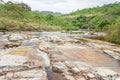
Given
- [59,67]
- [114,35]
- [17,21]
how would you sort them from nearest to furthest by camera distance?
[59,67] → [114,35] → [17,21]

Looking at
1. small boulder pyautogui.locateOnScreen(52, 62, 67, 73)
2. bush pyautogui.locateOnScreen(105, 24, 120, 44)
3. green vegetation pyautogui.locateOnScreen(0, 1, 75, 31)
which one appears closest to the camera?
small boulder pyautogui.locateOnScreen(52, 62, 67, 73)

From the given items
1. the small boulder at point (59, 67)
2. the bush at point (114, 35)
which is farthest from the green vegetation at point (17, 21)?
the small boulder at point (59, 67)

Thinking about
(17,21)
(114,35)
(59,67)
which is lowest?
(59,67)

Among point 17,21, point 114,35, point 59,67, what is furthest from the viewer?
point 17,21

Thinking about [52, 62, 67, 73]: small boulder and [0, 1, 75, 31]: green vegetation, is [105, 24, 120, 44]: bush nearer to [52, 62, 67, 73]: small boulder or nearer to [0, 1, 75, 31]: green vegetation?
[52, 62, 67, 73]: small boulder

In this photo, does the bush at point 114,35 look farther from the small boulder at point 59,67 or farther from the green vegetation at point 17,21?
the green vegetation at point 17,21

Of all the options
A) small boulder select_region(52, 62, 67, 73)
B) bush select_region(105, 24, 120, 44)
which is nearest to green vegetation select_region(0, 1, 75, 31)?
bush select_region(105, 24, 120, 44)

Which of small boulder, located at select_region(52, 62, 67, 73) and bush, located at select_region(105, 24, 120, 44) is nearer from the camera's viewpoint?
small boulder, located at select_region(52, 62, 67, 73)

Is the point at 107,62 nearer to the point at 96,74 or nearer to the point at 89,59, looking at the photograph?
the point at 89,59

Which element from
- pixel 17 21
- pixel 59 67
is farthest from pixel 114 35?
pixel 17 21

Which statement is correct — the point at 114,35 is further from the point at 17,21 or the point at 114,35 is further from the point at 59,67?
the point at 17,21

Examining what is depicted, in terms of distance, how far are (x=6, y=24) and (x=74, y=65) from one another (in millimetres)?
68421

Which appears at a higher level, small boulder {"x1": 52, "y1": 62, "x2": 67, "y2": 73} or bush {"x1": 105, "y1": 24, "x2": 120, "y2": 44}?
bush {"x1": 105, "y1": 24, "x2": 120, "y2": 44}

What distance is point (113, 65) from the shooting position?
1038 inches
